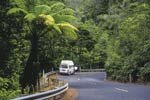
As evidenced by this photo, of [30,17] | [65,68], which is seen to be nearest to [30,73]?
[30,17]

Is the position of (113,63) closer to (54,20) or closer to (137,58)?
(137,58)

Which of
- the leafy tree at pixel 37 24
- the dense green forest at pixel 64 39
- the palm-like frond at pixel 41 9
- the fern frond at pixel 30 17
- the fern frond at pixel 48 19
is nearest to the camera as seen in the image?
the dense green forest at pixel 64 39

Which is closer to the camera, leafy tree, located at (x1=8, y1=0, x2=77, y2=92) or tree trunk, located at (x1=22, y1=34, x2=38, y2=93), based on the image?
tree trunk, located at (x1=22, y1=34, x2=38, y2=93)

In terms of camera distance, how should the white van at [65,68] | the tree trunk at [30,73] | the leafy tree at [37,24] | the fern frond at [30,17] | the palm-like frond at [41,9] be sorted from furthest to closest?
1. the white van at [65,68]
2. the palm-like frond at [41,9]
3. the leafy tree at [37,24]
4. the tree trunk at [30,73]
5. the fern frond at [30,17]

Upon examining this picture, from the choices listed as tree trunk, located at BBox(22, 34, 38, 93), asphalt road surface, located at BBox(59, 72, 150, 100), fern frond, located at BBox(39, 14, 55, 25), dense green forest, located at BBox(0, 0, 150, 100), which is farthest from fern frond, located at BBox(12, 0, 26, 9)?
asphalt road surface, located at BBox(59, 72, 150, 100)

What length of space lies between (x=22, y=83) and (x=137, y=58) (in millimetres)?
20210

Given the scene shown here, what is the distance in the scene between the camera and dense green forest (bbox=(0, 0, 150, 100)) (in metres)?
18.2

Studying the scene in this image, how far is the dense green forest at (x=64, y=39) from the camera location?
1819cm

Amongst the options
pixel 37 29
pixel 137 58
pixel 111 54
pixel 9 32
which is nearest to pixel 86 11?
pixel 111 54

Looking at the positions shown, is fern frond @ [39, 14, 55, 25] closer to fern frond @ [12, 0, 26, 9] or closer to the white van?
fern frond @ [12, 0, 26, 9]

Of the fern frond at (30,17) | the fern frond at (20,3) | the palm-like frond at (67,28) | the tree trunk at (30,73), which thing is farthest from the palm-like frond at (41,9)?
the tree trunk at (30,73)

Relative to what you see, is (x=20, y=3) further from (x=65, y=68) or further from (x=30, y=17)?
(x=65, y=68)

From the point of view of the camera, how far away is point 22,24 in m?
20.6

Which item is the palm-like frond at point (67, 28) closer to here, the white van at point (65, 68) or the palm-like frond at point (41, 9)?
the palm-like frond at point (41, 9)
